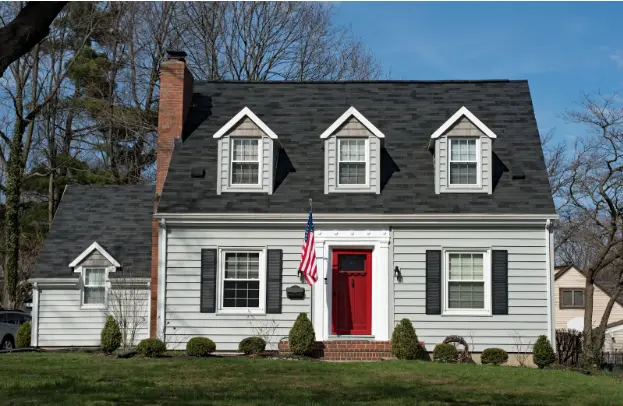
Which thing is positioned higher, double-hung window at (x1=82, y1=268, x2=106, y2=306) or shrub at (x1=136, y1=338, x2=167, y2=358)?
double-hung window at (x1=82, y1=268, x2=106, y2=306)

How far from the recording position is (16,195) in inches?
1467

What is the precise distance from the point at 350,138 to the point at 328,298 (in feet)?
13.7

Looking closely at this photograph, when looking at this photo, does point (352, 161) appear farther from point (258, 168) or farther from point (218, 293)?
point (218, 293)

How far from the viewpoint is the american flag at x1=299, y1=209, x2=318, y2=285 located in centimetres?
2066

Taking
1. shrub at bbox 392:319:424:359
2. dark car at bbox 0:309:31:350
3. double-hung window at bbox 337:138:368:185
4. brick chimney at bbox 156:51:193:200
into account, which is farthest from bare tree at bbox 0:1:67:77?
dark car at bbox 0:309:31:350

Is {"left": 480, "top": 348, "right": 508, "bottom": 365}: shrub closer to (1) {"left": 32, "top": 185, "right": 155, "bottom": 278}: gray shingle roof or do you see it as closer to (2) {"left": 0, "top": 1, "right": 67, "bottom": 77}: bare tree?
(1) {"left": 32, "top": 185, "right": 155, "bottom": 278}: gray shingle roof

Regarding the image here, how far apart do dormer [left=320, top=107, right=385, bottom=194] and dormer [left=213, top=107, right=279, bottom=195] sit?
4.91ft

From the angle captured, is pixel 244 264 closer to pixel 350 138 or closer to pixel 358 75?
pixel 350 138

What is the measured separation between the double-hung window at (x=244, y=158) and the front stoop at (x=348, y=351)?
14.8ft

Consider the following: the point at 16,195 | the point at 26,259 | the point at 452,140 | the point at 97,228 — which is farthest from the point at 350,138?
the point at 26,259

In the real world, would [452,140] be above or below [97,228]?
above

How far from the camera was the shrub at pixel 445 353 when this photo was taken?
2006 cm

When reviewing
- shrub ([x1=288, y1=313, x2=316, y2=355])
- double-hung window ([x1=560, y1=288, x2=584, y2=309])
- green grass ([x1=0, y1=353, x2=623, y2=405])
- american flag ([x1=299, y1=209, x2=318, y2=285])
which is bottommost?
green grass ([x1=0, y1=353, x2=623, y2=405])

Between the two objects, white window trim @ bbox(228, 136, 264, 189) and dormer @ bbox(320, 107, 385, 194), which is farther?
white window trim @ bbox(228, 136, 264, 189)
